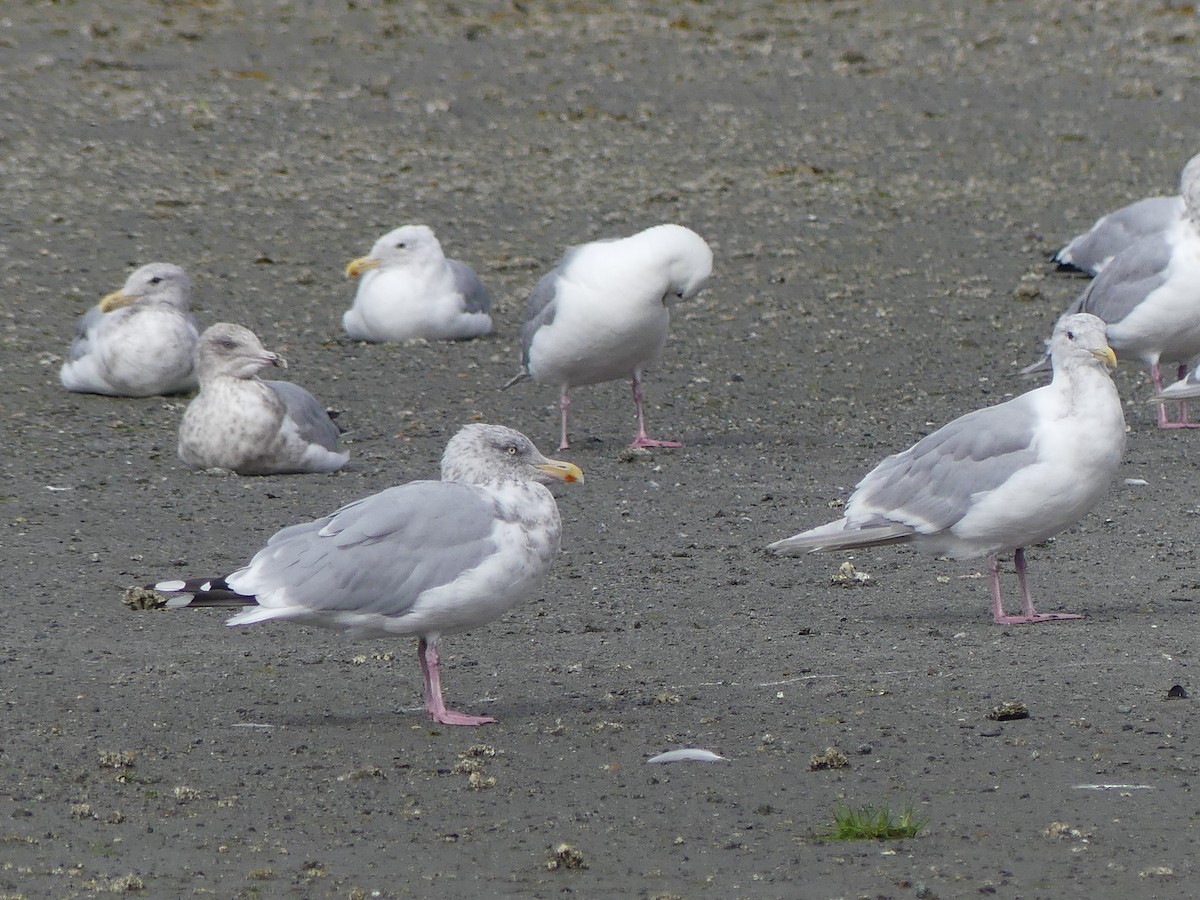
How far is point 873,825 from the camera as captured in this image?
4504mm

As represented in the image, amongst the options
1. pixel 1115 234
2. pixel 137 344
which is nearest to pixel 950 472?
pixel 137 344

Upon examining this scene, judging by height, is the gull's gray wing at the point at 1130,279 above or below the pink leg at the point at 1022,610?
above

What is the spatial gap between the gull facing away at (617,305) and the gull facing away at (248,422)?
1.31 meters

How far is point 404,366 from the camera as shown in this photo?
11719mm

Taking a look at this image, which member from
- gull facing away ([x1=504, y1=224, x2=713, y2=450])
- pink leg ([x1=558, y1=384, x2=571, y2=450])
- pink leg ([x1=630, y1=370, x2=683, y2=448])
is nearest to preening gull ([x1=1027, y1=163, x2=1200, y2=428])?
gull facing away ([x1=504, y1=224, x2=713, y2=450])

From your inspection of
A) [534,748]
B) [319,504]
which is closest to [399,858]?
[534,748]

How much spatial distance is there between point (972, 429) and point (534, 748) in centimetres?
227

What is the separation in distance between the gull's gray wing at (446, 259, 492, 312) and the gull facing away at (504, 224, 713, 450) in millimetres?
1948

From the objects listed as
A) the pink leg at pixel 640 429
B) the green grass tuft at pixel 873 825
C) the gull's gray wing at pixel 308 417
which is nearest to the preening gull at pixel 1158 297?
the pink leg at pixel 640 429

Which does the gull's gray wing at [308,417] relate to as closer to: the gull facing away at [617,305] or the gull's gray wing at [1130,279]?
the gull facing away at [617,305]

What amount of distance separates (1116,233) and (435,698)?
8.37 metres

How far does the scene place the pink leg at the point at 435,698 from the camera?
5.57 m

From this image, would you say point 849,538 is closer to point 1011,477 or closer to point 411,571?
point 1011,477

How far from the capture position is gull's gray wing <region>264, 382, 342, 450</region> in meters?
9.39
